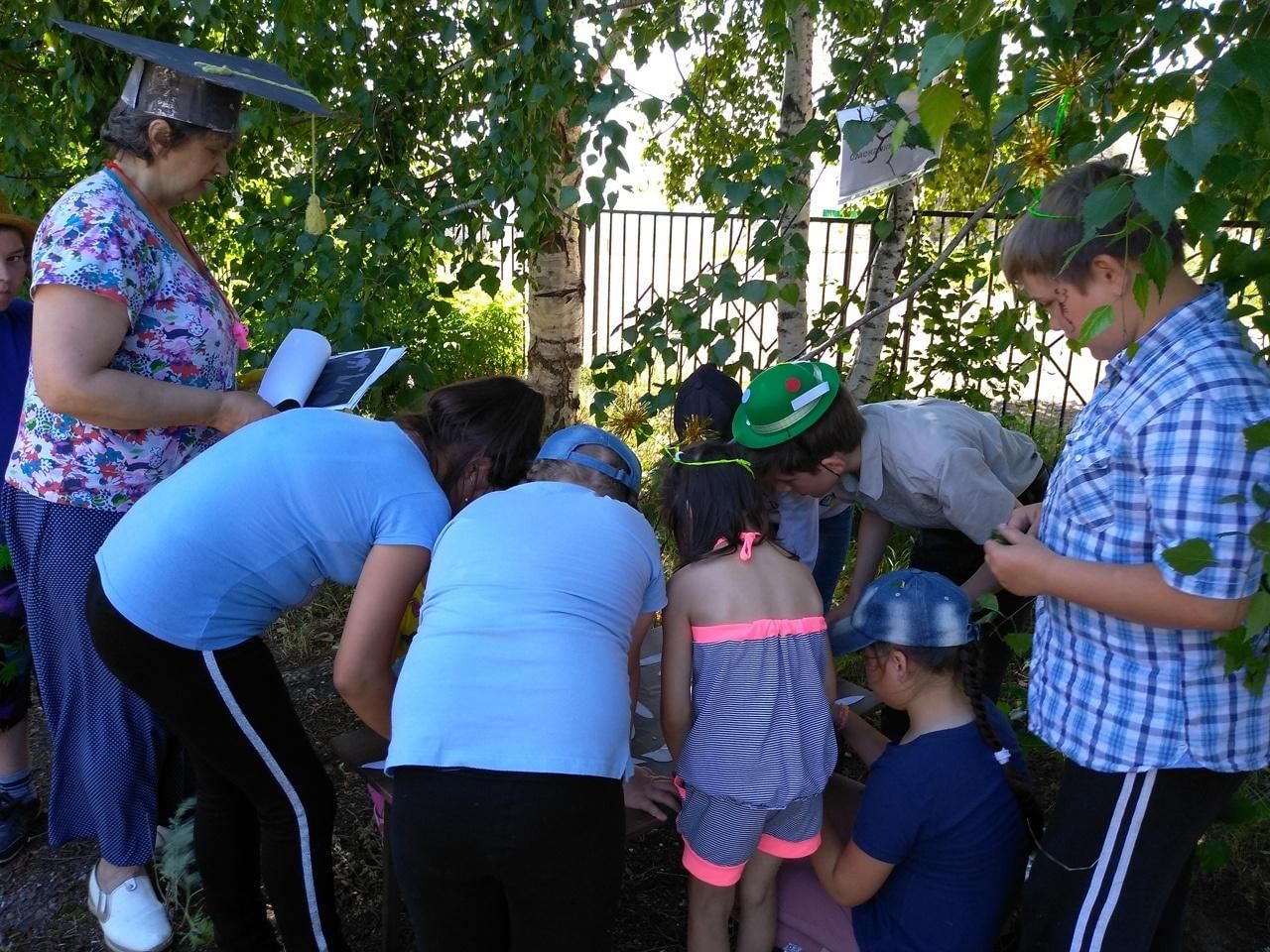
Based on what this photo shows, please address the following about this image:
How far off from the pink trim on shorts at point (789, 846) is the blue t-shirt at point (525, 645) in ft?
1.63

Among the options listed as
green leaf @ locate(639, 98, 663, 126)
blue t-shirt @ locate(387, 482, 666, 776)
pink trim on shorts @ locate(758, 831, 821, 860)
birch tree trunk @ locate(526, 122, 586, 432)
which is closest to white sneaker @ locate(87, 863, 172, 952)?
blue t-shirt @ locate(387, 482, 666, 776)

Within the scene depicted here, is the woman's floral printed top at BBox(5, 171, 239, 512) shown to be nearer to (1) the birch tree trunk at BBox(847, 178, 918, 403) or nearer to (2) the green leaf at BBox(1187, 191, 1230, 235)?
(2) the green leaf at BBox(1187, 191, 1230, 235)

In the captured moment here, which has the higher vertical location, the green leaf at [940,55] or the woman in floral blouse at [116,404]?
the green leaf at [940,55]

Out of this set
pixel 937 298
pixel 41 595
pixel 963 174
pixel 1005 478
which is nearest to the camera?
pixel 41 595

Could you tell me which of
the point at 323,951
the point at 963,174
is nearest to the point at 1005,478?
the point at 323,951

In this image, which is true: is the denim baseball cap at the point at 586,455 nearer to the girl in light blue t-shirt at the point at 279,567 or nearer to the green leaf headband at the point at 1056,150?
the girl in light blue t-shirt at the point at 279,567

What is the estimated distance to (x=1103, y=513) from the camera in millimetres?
1346

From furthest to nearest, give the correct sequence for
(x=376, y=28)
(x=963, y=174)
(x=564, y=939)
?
1. (x=963, y=174)
2. (x=376, y=28)
3. (x=564, y=939)

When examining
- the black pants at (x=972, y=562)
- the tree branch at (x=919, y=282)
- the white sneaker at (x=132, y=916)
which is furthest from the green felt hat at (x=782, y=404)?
the white sneaker at (x=132, y=916)

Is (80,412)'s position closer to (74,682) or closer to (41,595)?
(41,595)

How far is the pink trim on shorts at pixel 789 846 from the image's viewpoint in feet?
6.04

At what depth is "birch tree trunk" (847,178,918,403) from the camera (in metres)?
4.05

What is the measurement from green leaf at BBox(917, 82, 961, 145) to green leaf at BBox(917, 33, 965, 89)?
17 mm

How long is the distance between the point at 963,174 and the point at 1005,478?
2.75 m
